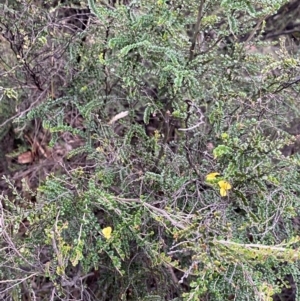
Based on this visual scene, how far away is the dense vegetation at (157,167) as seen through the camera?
60.2 inches

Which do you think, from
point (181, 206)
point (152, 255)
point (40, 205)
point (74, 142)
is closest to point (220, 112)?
point (181, 206)

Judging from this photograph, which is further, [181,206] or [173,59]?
[181,206]

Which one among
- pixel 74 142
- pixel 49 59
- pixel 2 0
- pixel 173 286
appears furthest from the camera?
pixel 74 142

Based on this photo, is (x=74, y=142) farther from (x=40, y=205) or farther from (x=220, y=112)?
(x=220, y=112)

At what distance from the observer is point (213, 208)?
1.58 metres

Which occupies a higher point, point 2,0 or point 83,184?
point 2,0

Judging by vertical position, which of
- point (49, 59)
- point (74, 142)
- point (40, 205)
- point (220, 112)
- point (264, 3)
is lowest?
point (74, 142)

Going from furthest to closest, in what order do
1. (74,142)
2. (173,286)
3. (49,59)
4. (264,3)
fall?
(74,142), (49,59), (173,286), (264,3)

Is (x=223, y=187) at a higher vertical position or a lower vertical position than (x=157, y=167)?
higher

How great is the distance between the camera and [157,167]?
1.85m

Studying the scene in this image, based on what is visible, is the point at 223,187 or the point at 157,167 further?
the point at 157,167

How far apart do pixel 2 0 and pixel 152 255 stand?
1.44 meters

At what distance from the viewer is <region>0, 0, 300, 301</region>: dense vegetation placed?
60.2 inches

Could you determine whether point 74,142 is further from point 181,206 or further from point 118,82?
point 181,206
